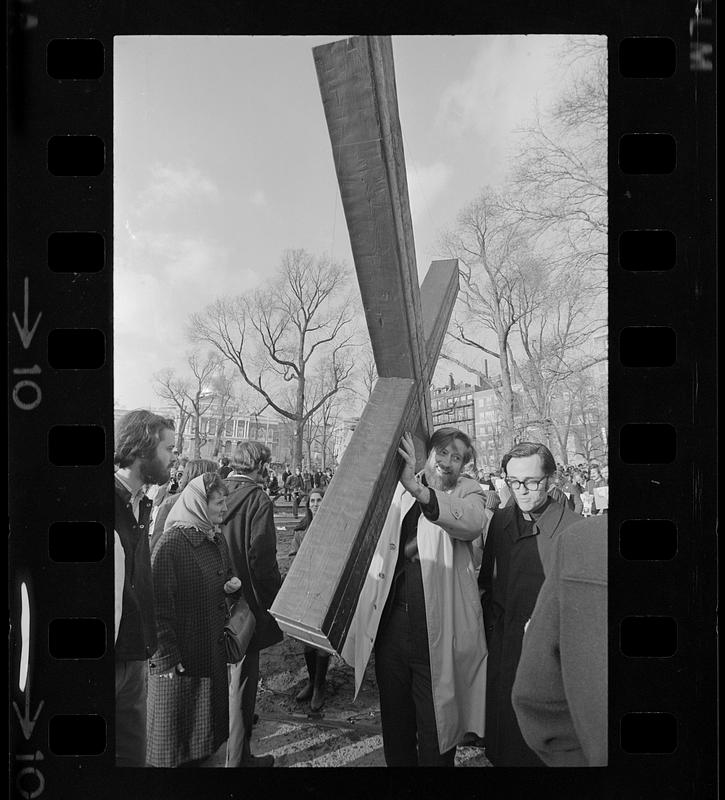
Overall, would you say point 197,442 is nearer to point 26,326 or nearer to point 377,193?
point 26,326

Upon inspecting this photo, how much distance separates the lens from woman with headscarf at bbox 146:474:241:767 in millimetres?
1676

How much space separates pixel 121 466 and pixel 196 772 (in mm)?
925

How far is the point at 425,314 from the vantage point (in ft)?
5.68

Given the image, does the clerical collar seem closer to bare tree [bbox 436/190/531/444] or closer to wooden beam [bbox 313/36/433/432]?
bare tree [bbox 436/190/531/444]

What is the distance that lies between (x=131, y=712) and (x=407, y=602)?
863 mm

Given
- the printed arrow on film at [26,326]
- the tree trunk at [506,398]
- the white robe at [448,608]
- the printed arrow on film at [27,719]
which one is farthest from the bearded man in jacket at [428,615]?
the printed arrow on film at [26,326]

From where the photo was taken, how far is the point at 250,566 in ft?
5.56

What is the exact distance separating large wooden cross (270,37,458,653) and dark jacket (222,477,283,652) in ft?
0.18

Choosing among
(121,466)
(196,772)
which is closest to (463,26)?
(121,466)

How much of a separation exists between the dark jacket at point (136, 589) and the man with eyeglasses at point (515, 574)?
1.00m

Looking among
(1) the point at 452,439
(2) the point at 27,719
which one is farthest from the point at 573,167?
(2) the point at 27,719
